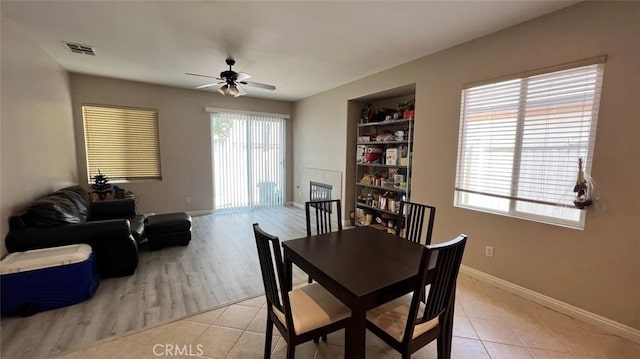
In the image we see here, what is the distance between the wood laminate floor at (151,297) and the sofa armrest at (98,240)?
156 mm

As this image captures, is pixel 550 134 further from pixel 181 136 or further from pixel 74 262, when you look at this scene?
pixel 181 136

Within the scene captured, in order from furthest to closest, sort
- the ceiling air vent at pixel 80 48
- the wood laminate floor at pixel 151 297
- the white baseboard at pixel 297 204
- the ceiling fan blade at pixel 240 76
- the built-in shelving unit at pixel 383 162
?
the white baseboard at pixel 297 204
the built-in shelving unit at pixel 383 162
the ceiling fan blade at pixel 240 76
the ceiling air vent at pixel 80 48
the wood laminate floor at pixel 151 297

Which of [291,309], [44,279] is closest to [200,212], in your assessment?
[44,279]

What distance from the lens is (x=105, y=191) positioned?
164 inches

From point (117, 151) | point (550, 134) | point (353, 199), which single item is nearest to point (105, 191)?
point (117, 151)

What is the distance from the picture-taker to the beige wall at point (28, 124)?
91.4 inches

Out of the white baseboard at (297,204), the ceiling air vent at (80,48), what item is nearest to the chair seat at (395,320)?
the ceiling air vent at (80,48)

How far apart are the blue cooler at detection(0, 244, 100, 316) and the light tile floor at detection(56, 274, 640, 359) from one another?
2.43 feet

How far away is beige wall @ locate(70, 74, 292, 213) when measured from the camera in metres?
4.37

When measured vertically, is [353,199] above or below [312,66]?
below

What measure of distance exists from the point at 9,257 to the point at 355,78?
4458 mm

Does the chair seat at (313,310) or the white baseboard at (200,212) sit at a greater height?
the chair seat at (313,310)

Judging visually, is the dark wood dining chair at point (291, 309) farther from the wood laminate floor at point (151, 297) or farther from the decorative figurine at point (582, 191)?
the decorative figurine at point (582, 191)

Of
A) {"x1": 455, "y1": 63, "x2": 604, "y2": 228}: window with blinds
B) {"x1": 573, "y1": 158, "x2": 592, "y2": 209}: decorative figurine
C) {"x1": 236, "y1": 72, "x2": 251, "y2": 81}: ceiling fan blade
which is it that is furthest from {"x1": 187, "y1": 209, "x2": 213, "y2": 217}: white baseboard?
{"x1": 573, "y1": 158, "x2": 592, "y2": 209}: decorative figurine
